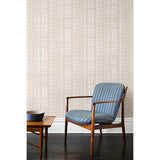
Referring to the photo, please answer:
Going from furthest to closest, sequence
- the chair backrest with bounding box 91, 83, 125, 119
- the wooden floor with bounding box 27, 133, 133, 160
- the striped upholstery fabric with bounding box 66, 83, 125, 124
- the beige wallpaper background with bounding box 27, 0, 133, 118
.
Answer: the beige wallpaper background with bounding box 27, 0, 133, 118
the chair backrest with bounding box 91, 83, 125, 119
the striped upholstery fabric with bounding box 66, 83, 125, 124
the wooden floor with bounding box 27, 133, 133, 160

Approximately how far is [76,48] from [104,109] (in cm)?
118

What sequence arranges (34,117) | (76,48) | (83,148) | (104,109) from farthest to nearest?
1. (76,48)
2. (104,109)
3. (83,148)
4. (34,117)

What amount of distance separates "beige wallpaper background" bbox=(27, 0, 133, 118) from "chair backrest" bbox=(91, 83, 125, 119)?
0.41 meters

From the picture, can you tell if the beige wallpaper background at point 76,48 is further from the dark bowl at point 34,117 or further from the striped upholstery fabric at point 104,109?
the dark bowl at point 34,117

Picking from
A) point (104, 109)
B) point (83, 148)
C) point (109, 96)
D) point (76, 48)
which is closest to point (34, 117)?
point (83, 148)

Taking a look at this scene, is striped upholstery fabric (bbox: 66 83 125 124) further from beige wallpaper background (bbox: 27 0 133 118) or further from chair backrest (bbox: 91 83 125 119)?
beige wallpaper background (bbox: 27 0 133 118)

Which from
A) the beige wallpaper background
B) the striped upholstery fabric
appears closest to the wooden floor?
the striped upholstery fabric

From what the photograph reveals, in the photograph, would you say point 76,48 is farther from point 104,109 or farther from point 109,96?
point 104,109

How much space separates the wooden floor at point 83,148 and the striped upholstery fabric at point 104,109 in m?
0.38

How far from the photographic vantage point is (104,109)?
2.90 m

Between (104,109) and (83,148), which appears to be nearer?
(83,148)

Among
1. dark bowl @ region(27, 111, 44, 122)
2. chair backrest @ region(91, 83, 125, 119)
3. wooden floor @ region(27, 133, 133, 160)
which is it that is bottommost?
wooden floor @ region(27, 133, 133, 160)

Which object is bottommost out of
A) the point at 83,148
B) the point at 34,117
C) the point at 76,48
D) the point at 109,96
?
the point at 83,148

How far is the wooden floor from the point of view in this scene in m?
2.40
